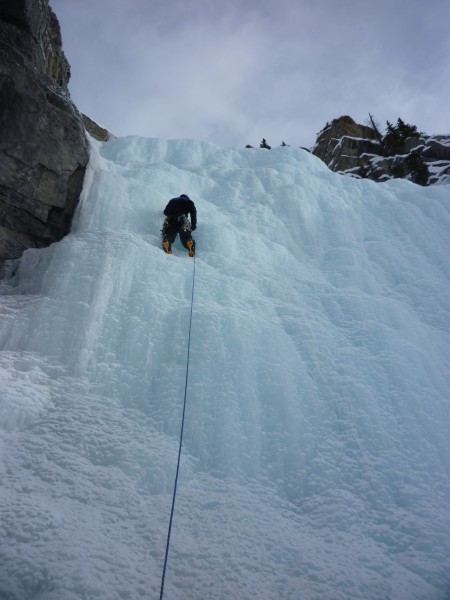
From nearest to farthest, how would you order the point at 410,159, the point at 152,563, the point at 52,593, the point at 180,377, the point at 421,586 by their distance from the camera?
the point at 52,593 → the point at 152,563 → the point at 421,586 → the point at 180,377 → the point at 410,159

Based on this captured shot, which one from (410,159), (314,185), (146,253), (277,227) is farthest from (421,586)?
(410,159)

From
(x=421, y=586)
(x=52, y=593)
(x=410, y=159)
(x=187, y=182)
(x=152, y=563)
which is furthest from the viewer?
(x=410, y=159)

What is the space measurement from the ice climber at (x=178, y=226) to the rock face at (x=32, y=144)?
4.96 feet

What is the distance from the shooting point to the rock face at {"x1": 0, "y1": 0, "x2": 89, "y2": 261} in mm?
4500

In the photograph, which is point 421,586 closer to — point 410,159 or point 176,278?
point 176,278

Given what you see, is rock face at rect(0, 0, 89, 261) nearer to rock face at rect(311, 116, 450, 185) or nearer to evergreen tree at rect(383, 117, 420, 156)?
rock face at rect(311, 116, 450, 185)

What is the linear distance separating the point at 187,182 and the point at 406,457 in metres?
6.15

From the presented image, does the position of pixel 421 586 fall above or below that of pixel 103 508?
below

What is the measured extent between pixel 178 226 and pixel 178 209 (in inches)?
12.6

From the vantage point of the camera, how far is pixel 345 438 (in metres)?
2.78

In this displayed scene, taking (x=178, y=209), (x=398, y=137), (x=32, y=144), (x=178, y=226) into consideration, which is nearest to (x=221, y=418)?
(x=178, y=226)

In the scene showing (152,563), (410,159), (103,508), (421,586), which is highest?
(410,159)

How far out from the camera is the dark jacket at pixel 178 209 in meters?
4.96

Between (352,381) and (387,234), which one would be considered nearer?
(352,381)
